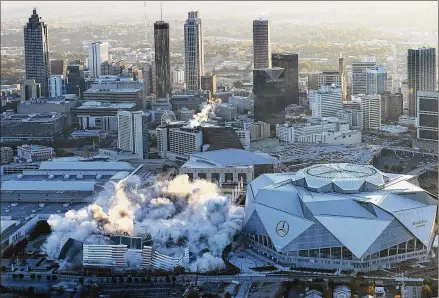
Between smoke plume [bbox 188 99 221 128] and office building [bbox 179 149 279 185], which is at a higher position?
smoke plume [bbox 188 99 221 128]

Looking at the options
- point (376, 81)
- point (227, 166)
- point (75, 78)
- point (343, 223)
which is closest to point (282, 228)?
point (343, 223)

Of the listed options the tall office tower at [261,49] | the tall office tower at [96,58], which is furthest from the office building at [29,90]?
the tall office tower at [261,49]

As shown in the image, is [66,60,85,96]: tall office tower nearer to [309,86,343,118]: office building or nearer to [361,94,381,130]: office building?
[309,86,343,118]: office building

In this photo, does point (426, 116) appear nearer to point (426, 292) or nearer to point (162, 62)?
point (162, 62)

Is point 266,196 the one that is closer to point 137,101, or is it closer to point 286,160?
point 286,160

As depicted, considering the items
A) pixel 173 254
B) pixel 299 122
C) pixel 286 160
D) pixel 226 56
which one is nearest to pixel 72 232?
pixel 173 254

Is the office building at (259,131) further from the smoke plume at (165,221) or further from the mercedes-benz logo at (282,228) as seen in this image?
the mercedes-benz logo at (282,228)

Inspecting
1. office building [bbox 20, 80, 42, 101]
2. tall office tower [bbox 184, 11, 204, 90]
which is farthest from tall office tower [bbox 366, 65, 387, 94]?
office building [bbox 20, 80, 42, 101]
